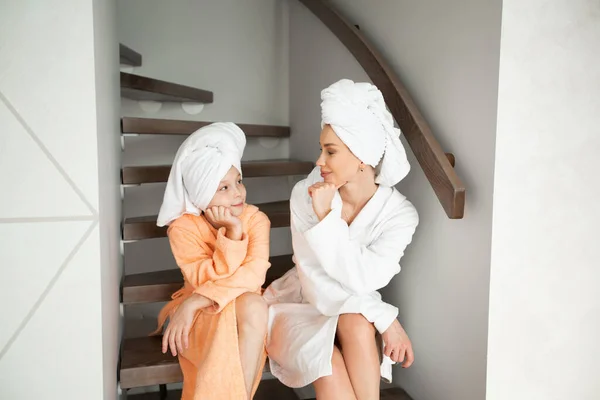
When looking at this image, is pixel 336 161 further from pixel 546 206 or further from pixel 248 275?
pixel 546 206

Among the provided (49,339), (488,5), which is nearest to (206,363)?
(49,339)

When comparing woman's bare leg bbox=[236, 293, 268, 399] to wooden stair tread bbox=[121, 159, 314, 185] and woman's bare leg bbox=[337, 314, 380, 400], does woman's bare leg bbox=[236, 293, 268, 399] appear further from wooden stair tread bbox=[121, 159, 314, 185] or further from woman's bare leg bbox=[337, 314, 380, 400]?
wooden stair tread bbox=[121, 159, 314, 185]

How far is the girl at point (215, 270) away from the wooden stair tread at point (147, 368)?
0.12m

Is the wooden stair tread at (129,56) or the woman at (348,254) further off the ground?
the wooden stair tread at (129,56)

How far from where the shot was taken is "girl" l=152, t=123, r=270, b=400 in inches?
71.7

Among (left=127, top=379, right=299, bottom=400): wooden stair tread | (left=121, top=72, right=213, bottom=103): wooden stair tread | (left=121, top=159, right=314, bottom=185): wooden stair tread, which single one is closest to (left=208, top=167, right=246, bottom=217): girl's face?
(left=121, top=159, right=314, bottom=185): wooden stair tread

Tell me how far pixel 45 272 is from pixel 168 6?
2.24 metres

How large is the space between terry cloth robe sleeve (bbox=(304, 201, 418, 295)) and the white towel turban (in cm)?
22

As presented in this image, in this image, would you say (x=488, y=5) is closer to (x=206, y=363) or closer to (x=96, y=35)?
(x=96, y=35)

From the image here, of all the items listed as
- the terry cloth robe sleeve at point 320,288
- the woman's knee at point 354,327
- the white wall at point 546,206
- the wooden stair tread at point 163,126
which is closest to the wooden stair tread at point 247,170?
the wooden stair tread at point 163,126

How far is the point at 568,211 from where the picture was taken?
1900 millimetres

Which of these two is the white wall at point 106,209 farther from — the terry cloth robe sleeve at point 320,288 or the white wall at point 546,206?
the white wall at point 546,206

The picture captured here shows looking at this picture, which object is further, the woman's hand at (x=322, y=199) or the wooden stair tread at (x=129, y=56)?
the wooden stair tread at (x=129, y=56)

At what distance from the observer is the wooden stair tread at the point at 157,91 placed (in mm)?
2719
